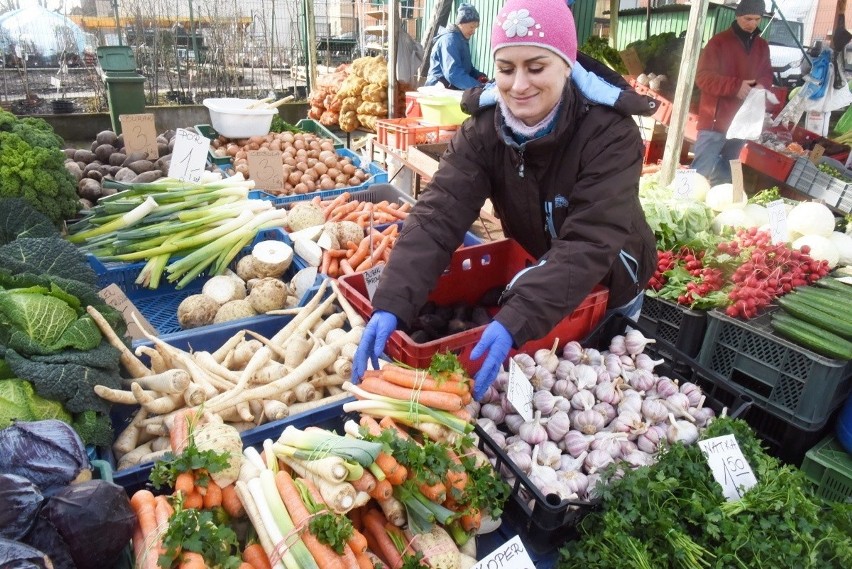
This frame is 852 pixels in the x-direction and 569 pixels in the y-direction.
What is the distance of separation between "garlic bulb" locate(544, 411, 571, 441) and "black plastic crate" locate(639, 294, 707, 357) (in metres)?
1.22

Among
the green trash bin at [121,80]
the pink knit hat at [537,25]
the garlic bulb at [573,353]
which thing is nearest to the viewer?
the pink knit hat at [537,25]

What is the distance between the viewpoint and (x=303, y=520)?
4.62ft

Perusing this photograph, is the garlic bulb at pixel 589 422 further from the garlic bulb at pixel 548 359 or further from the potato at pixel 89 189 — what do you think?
the potato at pixel 89 189

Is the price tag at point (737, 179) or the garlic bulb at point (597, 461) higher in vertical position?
the price tag at point (737, 179)

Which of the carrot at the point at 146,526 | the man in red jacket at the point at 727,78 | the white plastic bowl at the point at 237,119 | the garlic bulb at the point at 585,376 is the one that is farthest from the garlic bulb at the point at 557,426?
the man in red jacket at the point at 727,78

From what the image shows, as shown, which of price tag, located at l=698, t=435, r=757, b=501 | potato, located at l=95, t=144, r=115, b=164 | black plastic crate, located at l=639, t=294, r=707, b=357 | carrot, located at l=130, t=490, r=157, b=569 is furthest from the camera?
potato, located at l=95, t=144, r=115, b=164

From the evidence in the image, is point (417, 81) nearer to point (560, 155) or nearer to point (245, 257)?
point (245, 257)

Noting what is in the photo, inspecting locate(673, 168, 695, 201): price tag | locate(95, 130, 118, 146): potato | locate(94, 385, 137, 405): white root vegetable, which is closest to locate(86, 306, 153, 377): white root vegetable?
locate(94, 385, 137, 405): white root vegetable

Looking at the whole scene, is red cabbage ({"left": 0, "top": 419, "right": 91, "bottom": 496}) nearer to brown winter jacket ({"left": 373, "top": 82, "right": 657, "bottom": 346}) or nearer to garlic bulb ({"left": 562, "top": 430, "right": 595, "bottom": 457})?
brown winter jacket ({"left": 373, "top": 82, "right": 657, "bottom": 346})

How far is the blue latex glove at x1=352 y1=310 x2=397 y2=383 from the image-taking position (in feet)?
6.70

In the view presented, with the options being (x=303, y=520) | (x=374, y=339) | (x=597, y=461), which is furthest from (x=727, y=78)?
(x=303, y=520)

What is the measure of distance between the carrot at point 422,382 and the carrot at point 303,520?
0.44 meters

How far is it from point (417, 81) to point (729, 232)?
705 centimetres

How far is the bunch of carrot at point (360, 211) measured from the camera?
13.1ft
